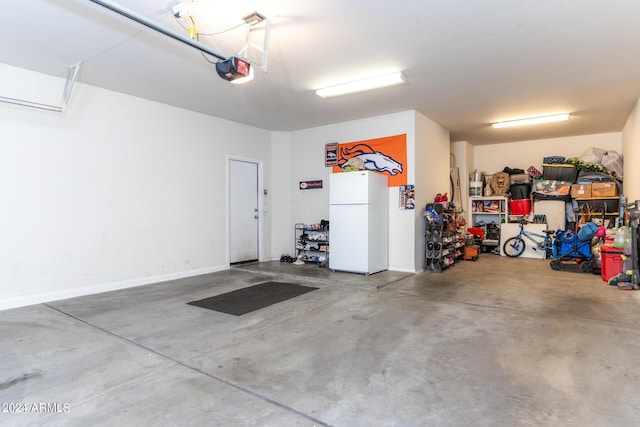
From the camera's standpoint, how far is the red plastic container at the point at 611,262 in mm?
5412

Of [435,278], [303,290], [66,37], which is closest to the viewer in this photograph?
[66,37]

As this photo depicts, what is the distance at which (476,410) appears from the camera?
6.80 ft

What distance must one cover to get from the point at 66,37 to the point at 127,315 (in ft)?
10.2

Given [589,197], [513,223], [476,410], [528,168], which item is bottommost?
[476,410]

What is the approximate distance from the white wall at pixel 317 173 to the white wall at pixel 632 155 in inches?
152

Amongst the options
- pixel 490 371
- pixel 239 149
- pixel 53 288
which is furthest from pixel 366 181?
pixel 53 288

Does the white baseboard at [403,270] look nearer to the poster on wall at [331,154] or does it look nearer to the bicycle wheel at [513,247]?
the poster on wall at [331,154]

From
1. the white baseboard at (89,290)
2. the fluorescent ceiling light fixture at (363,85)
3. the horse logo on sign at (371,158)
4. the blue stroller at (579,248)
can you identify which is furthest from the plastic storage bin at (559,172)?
the white baseboard at (89,290)

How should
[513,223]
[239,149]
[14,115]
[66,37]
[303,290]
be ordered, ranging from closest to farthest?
1. [66,37]
2. [14,115]
3. [303,290]
4. [239,149]
5. [513,223]

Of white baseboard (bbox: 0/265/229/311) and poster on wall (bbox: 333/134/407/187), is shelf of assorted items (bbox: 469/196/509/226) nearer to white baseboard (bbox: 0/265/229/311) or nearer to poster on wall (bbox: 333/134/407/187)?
poster on wall (bbox: 333/134/407/187)

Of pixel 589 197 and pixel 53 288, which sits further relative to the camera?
pixel 589 197

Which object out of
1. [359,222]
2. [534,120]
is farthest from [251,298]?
[534,120]

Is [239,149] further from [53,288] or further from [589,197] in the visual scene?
[589,197]

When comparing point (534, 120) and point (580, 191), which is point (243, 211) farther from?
point (580, 191)
